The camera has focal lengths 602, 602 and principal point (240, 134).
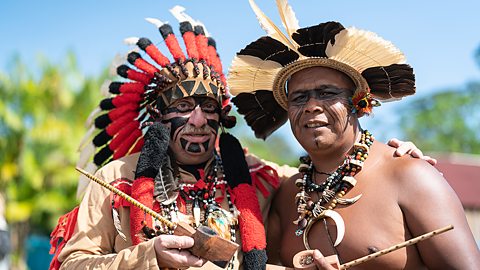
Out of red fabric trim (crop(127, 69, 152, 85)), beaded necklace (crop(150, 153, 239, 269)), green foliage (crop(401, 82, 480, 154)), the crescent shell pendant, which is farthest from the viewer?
green foliage (crop(401, 82, 480, 154))

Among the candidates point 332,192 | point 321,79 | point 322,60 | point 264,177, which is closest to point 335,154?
point 332,192

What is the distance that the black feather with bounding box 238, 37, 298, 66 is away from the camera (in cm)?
384

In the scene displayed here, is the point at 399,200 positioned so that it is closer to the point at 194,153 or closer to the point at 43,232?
the point at 194,153

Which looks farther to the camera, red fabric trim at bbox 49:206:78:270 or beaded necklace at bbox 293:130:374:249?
red fabric trim at bbox 49:206:78:270

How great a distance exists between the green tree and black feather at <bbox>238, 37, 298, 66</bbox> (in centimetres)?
1047

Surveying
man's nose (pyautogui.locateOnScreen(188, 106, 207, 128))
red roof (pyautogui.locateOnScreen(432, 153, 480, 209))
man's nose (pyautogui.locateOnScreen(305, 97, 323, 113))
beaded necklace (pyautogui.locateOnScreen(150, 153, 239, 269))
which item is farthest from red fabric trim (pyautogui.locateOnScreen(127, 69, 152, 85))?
red roof (pyautogui.locateOnScreen(432, 153, 480, 209))

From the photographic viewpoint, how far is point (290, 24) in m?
3.73

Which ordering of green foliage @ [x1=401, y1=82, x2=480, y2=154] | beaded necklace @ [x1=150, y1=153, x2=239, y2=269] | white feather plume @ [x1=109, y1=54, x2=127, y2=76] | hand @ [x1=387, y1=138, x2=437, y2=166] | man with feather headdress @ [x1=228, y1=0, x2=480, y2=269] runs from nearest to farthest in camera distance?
man with feather headdress @ [x1=228, y1=0, x2=480, y2=269]
hand @ [x1=387, y1=138, x2=437, y2=166]
beaded necklace @ [x1=150, y1=153, x2=239, y2=269]
white feather plume @ [x1=109, y1=54, x2=127, y2=76]
green foliage @ [x1=401, y1=82, x2=480, y2=154]

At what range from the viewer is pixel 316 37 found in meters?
3.66

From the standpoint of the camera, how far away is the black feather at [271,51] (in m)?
3.84

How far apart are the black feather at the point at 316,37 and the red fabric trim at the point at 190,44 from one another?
2.85 ft

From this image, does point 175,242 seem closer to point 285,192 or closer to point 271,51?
point 285,192

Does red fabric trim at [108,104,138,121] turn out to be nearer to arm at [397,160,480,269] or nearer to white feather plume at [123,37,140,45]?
white feather plume at [123,37,140,45]

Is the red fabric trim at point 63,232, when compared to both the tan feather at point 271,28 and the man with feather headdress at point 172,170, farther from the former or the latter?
the tan feather at point 271,28
